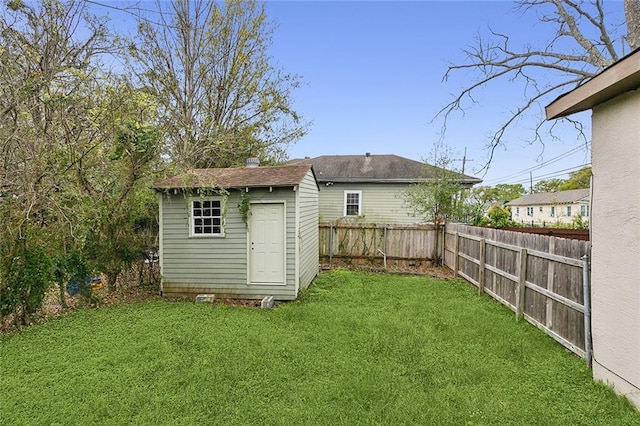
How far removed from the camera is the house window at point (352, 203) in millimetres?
15539

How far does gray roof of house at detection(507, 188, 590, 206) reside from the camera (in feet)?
104

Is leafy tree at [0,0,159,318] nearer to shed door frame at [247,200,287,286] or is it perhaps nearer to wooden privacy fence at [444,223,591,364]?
shed door frame at [247,200,287,286]

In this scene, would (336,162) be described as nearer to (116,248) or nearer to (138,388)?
(116,248)

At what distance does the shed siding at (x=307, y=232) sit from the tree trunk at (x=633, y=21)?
7301 millimetres

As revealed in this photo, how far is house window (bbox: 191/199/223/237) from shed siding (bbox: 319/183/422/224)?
8.04 metres

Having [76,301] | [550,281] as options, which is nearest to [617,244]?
[550,281]

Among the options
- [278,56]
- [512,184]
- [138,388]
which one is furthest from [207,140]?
[512,184]

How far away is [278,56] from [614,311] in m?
13.5

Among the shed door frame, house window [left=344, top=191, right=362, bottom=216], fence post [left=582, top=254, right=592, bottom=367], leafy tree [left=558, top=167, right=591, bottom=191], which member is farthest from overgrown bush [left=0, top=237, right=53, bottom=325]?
leafy tree [left=558, top=167, right=591, bottom=191]

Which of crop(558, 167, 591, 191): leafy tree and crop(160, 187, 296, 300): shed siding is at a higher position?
crop(558, 167, 591, 191): leafy tree

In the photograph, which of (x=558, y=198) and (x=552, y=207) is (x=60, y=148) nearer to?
(x=558, y=198)

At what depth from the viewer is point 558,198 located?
35.7m

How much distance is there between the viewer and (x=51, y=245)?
5.97 meters

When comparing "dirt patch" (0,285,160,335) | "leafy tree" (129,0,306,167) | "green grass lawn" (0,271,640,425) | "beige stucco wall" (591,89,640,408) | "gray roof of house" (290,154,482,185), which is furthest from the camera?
"gray roof of house" (290,154,482,185)
